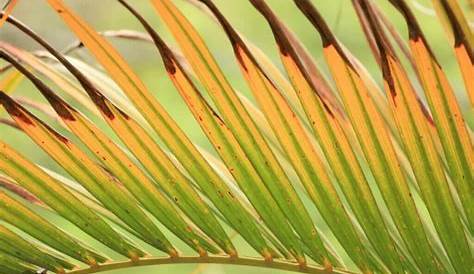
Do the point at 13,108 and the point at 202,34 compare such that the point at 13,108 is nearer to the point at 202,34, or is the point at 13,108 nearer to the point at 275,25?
the point at 275,25

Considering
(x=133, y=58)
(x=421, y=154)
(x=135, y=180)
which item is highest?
(x=133, y=58)

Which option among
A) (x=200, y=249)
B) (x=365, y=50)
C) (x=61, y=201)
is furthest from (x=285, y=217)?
(x=365, y=50)

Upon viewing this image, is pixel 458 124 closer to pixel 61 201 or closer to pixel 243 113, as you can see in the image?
pixel 243 113

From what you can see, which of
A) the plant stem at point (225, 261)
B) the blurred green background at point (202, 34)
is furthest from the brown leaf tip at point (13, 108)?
the blurred green background at point (202, 34)

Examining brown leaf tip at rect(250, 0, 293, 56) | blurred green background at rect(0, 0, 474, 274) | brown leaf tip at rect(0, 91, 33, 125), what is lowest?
brown leaf tip at rect(250, 0, 293, 56)

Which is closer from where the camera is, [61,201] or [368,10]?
[368,10]

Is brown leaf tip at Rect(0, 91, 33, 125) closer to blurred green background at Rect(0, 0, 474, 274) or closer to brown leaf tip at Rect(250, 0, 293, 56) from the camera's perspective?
brown leaf tip at Rect(250, 0, 293, 56)

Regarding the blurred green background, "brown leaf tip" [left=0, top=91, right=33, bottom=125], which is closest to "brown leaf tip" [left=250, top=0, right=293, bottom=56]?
"brown leaf tip" [left=0, top=91, right=33, bottom=125]

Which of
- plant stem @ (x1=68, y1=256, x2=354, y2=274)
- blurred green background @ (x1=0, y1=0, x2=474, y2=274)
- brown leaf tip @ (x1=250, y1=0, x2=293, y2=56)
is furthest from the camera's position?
blurred green background @ (x1=0, y1=0, x2=474, y2=274)
